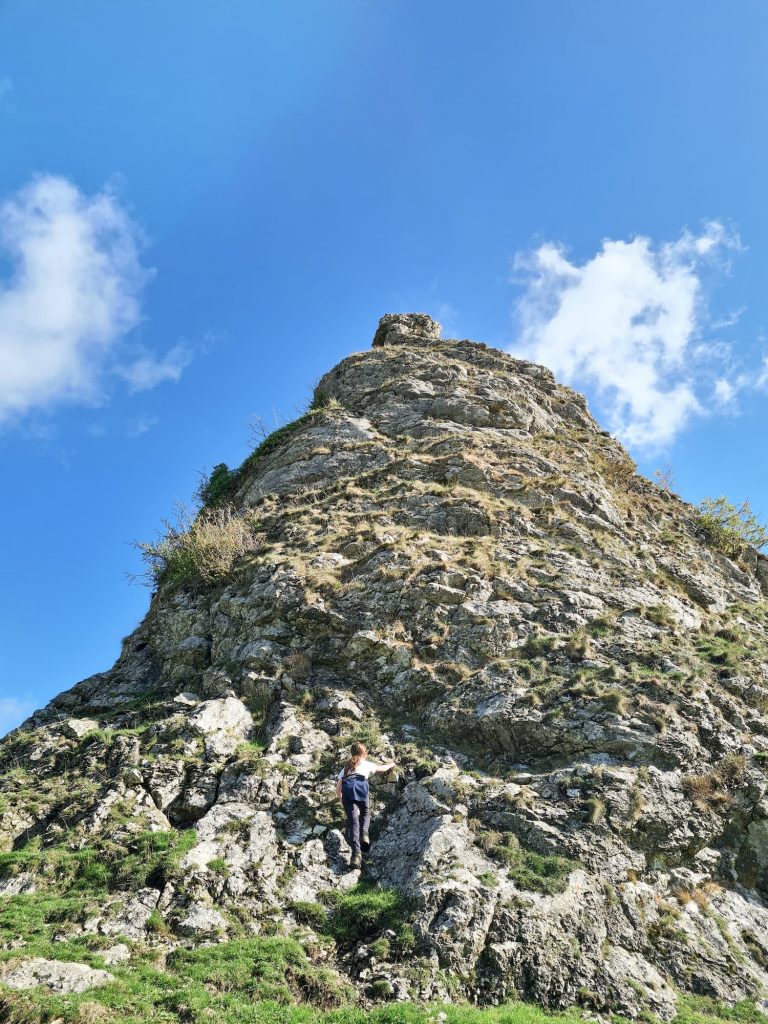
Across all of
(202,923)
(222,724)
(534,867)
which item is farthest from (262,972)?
(222,724)

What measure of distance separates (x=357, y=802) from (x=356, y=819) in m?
0.30

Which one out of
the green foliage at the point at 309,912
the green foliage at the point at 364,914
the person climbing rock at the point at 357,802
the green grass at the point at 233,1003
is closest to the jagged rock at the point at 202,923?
the green grass at the point at 233,1003

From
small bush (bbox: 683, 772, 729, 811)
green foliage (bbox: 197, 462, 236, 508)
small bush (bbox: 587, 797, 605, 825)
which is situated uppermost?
green foliage (bbox: 197, 462, 236, 508)

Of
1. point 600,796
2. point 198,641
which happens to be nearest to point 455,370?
point 198,641

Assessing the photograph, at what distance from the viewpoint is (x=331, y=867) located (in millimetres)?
11703

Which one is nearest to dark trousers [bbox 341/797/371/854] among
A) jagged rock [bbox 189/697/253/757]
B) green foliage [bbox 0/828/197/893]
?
green foliage [bbox 0/828/197/893]

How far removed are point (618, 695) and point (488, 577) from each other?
17.2ft

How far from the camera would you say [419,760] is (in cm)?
1394

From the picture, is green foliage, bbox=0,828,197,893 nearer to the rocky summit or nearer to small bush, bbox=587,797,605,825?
the rocky summit

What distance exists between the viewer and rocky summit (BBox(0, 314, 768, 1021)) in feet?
32.1

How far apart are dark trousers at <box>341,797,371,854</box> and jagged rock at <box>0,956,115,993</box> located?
184 inches

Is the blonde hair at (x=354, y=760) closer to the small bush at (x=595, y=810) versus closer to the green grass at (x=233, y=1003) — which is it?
the green grass at (x=233, y=1003)

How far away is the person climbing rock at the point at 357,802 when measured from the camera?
1201 cm

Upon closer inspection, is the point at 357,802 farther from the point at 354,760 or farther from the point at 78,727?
the point at 78,727
